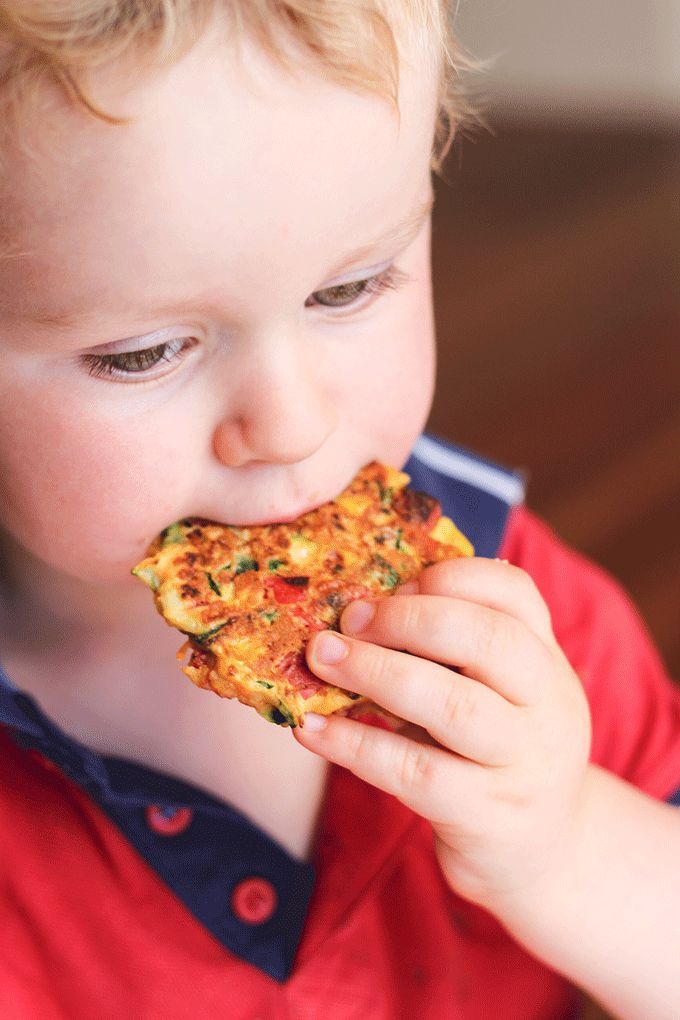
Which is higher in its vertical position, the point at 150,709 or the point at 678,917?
the point at 678,917

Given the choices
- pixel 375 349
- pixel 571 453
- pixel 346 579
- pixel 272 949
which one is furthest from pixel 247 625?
pixel 571 453

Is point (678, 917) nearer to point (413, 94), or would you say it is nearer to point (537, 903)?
point (537, 903)

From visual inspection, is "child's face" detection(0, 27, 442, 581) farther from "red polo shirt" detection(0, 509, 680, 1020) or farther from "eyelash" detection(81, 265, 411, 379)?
"red polo shirt" detection(0, 509, 680, 1020)

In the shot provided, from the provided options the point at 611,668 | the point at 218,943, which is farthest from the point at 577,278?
the point at 218,943

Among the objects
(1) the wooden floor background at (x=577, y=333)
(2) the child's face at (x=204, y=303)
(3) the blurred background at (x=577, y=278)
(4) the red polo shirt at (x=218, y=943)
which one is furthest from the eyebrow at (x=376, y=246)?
(1) the wooden floor background at (x=577, y=333)

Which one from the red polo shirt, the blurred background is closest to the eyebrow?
the red polo shirt
